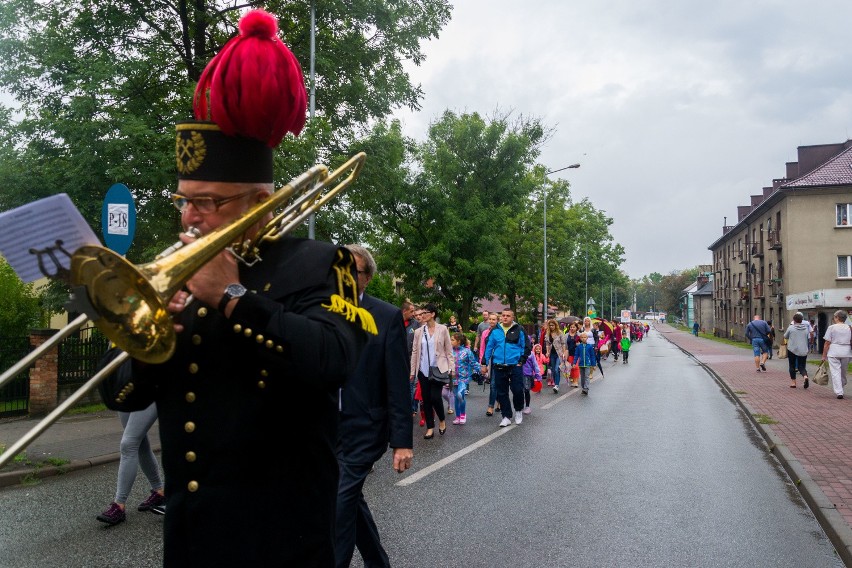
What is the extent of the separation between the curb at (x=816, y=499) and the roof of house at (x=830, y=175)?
→ 40797 mm

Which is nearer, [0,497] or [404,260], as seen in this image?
[0,497]

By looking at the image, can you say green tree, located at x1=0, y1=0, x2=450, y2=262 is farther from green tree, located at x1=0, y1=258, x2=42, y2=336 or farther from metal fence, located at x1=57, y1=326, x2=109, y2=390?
green tree, located at x1=0, y1=258, x2=42, y2=336

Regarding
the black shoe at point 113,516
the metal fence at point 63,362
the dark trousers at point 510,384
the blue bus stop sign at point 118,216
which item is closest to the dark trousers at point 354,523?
the black shoe at point 113,516

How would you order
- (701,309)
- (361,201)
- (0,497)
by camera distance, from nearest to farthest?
(0,497) < (361,201) < (701,309)

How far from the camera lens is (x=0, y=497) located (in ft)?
Result: 22.2

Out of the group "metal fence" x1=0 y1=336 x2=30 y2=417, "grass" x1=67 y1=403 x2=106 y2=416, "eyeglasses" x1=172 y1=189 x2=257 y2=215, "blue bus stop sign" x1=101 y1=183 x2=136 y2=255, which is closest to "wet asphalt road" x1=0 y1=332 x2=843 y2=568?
"eyeglasses" x1=172 y1=189 x2=257 y2=215

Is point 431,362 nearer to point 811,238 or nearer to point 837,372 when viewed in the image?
point 837,372

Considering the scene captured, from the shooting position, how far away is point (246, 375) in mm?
1793

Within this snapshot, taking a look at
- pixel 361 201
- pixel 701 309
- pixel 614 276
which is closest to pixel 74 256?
pixel 361 201

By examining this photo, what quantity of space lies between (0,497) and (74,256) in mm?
6592

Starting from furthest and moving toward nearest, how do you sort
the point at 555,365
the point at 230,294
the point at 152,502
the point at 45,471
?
the point at 555,365 < the point at 45,471 < the point at 152,502 < the point at 230,294

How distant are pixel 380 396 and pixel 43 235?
2.96 m

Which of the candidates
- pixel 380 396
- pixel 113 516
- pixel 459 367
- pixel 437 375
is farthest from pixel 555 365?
pixel 380 396

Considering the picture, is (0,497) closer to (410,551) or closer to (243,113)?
(410,551)
